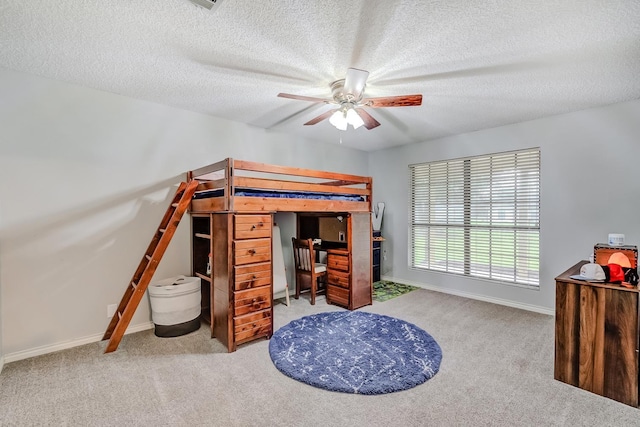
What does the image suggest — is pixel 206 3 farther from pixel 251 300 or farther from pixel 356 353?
pixel 356 353

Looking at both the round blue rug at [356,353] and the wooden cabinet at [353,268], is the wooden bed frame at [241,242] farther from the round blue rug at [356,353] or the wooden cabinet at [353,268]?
the wooden cabinet at [353,268]

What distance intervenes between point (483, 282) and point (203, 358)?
158 inches

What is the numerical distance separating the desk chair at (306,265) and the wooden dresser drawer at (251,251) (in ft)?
3.61

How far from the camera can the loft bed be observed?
2797mm

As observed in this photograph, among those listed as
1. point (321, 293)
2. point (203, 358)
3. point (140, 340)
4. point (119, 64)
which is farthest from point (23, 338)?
point (321, 293)

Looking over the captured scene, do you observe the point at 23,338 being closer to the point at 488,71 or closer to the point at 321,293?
the point at 321,293

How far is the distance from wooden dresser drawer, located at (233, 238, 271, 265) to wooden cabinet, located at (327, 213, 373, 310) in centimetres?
130

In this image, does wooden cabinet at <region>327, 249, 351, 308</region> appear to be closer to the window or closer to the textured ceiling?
the window

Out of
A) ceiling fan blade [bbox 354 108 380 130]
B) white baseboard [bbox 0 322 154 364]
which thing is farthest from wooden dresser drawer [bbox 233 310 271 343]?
ceiling fan blade [bbox 354 108 380 130]

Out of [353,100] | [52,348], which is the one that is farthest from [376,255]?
[52,348]

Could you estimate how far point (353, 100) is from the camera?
2.71m

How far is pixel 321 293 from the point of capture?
4.63 m

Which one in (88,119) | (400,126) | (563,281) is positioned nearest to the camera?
(563,281)

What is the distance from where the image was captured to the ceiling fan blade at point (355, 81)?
229cm
